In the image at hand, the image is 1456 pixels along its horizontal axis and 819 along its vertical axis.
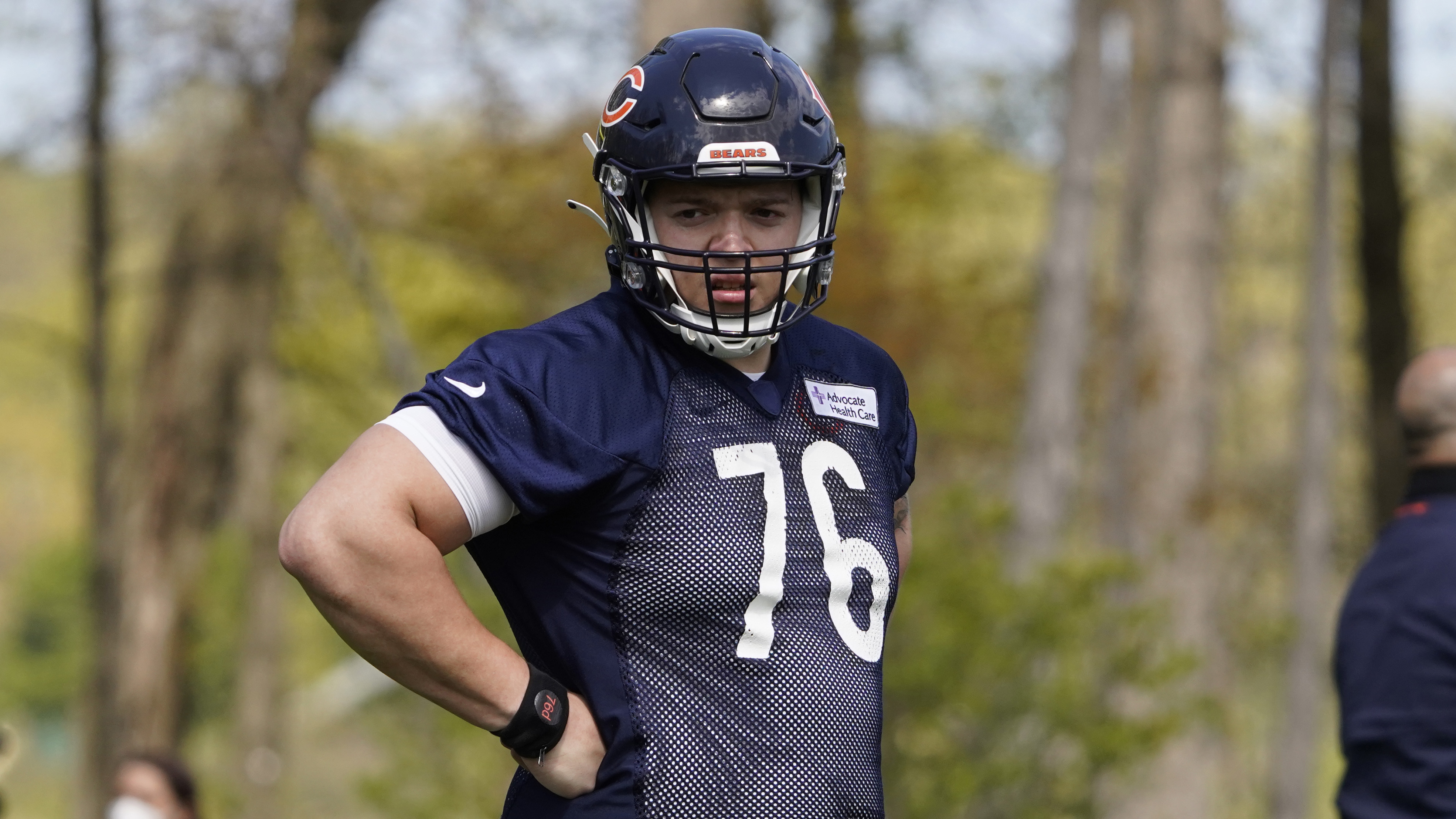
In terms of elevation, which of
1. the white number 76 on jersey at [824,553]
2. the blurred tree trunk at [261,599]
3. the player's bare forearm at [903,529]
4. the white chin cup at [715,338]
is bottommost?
the blurred tree trunk at [261,599]

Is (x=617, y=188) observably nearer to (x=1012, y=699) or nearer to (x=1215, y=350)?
(x=1012, y=699)

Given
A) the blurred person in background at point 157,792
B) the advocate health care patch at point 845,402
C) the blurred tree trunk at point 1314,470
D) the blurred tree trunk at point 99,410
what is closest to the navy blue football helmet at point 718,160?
the advocate health care patch at point 845,402

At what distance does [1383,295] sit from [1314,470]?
3927 millimetres

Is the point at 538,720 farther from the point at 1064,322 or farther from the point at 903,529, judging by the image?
the point at 1064,322

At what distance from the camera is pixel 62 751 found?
176 feet

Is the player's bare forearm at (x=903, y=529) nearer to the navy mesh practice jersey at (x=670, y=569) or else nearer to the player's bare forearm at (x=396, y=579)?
the navy mesh practice jersey at (x=670, y=569)

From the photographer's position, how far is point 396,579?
2.39 m

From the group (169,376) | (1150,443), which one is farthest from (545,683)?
(169,376)

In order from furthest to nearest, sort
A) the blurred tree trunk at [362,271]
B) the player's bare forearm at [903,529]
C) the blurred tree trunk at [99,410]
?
1. the blurred tree trunk at [362,271]
2. the blurred tree trunk at [99,410]
3. the player's bare forearm at [903,529]

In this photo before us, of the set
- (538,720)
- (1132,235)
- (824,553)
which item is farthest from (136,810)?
(1132,235)

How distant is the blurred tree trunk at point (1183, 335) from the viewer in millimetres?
13188

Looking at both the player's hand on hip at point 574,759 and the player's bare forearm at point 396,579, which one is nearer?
the player's bare forearm at point 396,579

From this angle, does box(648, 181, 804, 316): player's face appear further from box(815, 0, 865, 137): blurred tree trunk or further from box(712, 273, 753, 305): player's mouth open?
box(815, 0, 865, 137): blurred tree trunk

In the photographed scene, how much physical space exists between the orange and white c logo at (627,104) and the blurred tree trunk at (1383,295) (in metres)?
11.5
